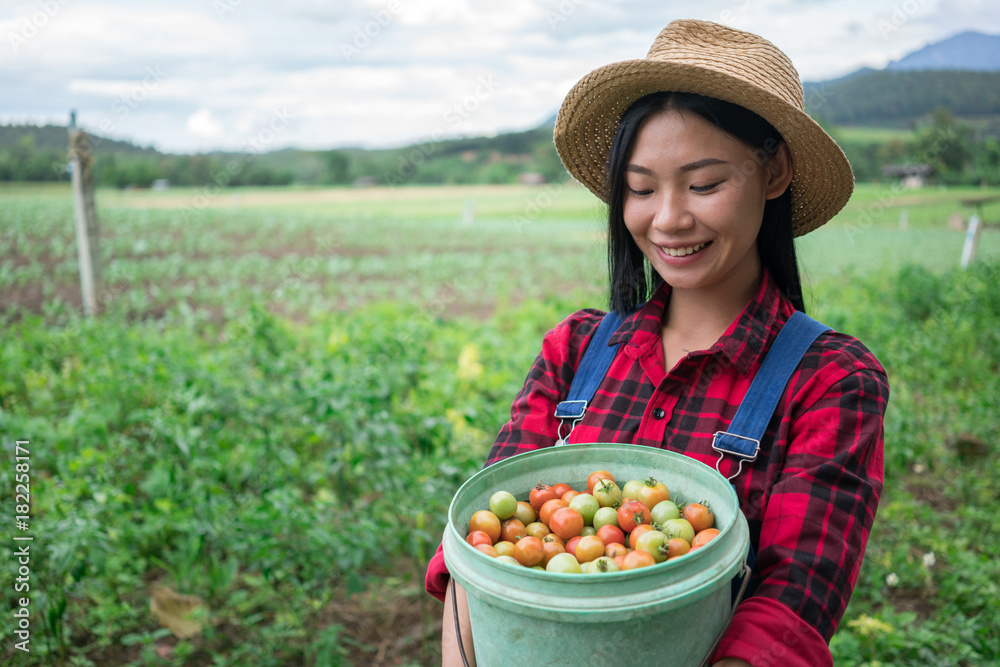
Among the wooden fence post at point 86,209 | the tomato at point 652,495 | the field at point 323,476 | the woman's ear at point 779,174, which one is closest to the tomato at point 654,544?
the tomato at point 652,495

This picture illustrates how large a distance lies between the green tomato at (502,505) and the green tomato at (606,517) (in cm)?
15

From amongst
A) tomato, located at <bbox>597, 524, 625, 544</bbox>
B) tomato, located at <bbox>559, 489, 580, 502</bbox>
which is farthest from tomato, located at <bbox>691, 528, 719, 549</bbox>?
tomato, located at <bbox>559, 489, 580, 502</bbox>

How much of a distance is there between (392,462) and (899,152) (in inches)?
288

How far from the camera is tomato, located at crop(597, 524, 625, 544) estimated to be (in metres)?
1.12

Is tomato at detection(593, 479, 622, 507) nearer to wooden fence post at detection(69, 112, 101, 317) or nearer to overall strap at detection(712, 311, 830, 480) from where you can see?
overall strap at detection(712, 311, 830, 480)

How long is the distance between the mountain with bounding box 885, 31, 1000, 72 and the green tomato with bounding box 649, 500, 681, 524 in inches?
244

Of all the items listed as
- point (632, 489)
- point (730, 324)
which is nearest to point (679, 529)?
point (632, 489)

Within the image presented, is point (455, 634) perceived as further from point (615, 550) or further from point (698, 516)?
point (698, 516)

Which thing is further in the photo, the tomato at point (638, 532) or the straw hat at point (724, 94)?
the straw hat at point (724, 94)

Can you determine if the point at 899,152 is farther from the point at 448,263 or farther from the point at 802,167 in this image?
the point at 802,167

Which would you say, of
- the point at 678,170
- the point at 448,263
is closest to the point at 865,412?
the point at 678,170

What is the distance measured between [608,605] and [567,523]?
25 cm

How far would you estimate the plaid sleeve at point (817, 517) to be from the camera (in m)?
1.06

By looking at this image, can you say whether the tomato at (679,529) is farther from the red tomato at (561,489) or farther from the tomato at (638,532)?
the red tomato at (561,489)
